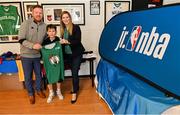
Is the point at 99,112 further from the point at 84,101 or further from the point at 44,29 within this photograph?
the point at 44,29

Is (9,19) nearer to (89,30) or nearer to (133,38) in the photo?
(89,30)

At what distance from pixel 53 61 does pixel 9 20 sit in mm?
1474

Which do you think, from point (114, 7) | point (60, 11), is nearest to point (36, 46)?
point (60, 11)

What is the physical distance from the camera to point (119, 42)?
2432 mm

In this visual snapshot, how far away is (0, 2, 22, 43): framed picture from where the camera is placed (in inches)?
142

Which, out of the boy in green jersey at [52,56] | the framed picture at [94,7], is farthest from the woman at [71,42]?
the framed picture at [94,7]

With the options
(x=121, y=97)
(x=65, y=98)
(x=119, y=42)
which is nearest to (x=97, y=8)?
(x=119, y=42)

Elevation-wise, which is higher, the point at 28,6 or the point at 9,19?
the point at 28,6

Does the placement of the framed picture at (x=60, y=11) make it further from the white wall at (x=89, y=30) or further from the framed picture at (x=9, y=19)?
the framed picture at (x=9, y=19)

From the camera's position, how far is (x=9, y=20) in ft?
12.0

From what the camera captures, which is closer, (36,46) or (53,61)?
(36,46)

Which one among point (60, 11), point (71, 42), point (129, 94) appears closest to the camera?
point (129, 94)

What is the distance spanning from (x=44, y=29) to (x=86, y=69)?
5.06 ft

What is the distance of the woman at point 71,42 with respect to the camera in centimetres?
279
